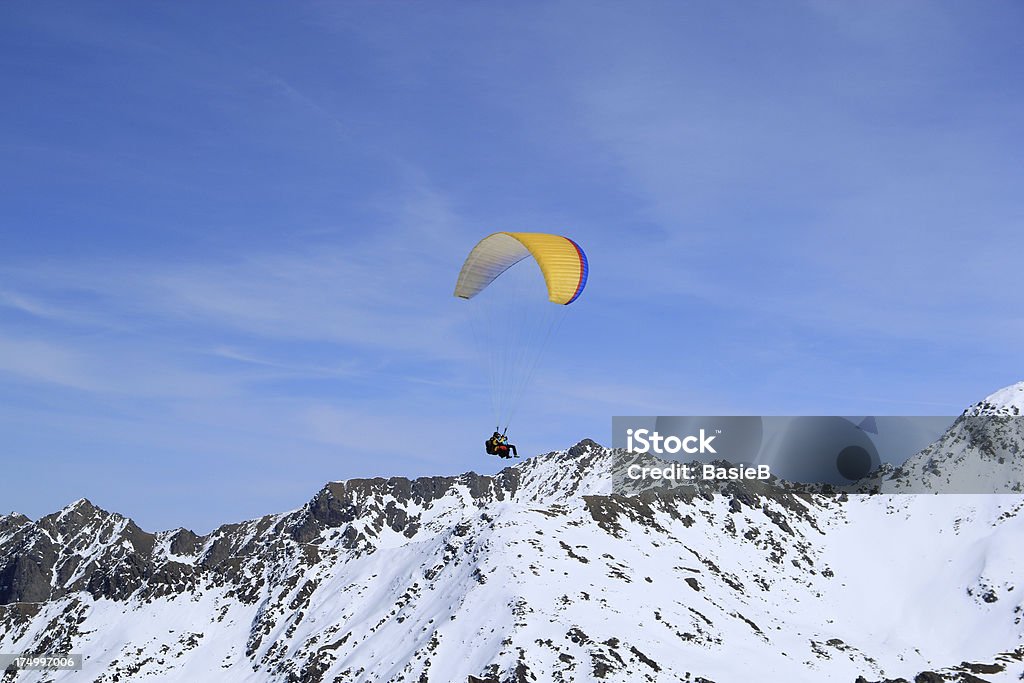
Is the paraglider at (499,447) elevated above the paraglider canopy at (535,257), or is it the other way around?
the paraglider canopy at (535,257)

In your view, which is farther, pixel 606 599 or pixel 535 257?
pixel 606 599

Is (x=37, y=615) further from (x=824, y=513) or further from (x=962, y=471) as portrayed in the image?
(x=962, y=471)

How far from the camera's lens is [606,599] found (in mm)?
104375

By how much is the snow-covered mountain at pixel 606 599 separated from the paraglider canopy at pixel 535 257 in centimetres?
4061

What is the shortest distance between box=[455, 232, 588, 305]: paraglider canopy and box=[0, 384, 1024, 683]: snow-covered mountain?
40609mm

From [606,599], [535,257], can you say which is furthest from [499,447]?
[606,599]

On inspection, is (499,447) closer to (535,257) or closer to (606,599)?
(535,257)

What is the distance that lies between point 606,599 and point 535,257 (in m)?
58.4

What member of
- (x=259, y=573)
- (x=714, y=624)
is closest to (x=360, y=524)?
(x=259, y=573)

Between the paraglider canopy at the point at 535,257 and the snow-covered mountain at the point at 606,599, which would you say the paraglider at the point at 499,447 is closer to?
the paraglider canopy at the point at 535,257

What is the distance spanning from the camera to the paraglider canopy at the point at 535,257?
186 feet

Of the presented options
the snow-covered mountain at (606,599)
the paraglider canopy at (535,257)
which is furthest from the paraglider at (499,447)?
the snow-covered mountain at (606,599)

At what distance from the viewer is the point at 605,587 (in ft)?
355

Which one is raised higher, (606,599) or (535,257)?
(535,257)
